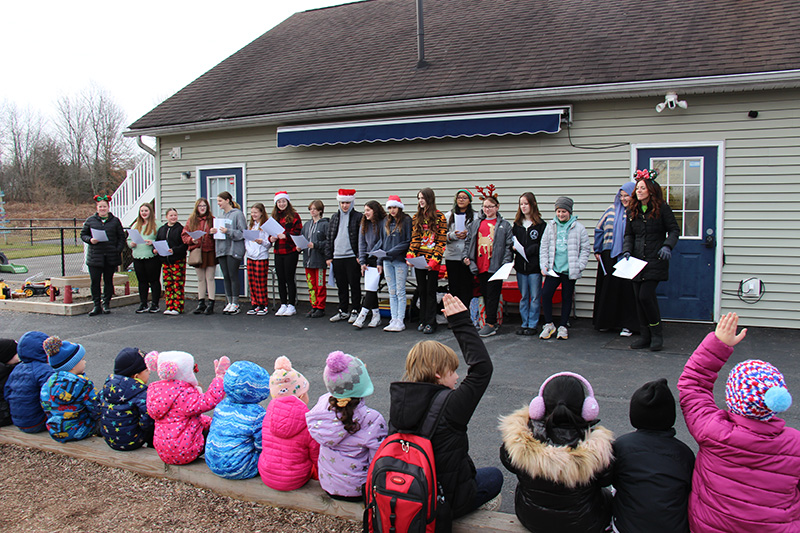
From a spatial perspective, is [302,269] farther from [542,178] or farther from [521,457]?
[521,457]

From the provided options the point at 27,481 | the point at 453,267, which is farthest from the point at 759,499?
the point at 453,267

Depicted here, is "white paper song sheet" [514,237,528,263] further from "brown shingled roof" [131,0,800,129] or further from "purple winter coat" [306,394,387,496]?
"purple winter coat" [306,394,387,496]

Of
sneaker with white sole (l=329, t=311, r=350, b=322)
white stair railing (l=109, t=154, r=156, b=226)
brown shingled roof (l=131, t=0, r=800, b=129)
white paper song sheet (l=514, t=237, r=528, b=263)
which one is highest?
brown shingled roof (l=131, t=0, r=800, b=129)

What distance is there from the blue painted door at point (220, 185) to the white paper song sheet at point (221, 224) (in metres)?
1.45

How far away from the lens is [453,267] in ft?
26.2

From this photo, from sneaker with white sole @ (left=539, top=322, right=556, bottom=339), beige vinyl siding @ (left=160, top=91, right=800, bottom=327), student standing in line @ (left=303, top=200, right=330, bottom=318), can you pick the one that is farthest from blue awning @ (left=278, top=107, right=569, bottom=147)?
sneaker with white sole @ (left=539, top=322, right=556, bottom=339)

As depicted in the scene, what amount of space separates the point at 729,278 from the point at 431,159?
455 cm

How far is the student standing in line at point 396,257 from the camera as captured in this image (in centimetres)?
812

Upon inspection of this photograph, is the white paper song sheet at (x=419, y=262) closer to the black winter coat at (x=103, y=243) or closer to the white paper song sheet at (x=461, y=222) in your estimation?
the white paper song sheet at (x=461, y=222)

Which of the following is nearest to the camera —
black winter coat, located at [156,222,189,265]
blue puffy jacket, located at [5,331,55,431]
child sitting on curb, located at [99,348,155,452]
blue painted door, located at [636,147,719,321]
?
child sitting on curb, located at [99,348,155,452]

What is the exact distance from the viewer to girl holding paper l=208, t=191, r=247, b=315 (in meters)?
9.60

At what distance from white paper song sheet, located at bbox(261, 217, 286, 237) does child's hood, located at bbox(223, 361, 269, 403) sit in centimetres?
588

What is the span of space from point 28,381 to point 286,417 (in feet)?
7.03

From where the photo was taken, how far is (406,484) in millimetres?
2504
